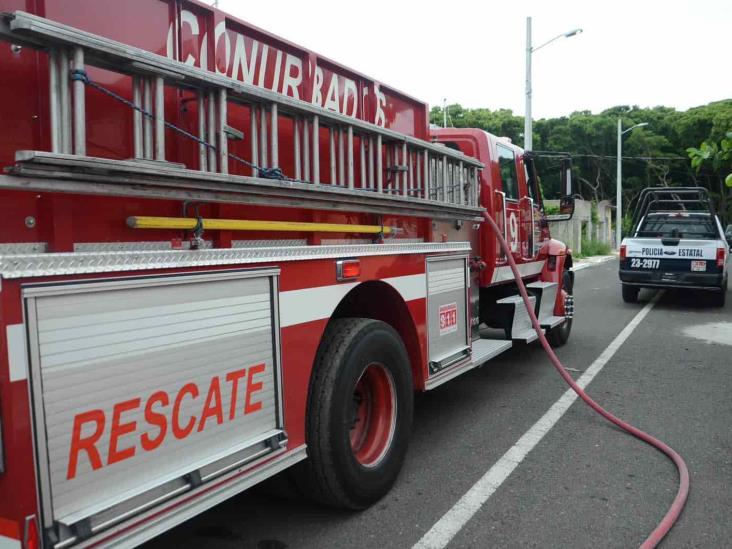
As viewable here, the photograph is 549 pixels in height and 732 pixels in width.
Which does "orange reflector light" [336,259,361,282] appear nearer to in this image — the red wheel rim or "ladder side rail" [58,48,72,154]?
the red wheel rim

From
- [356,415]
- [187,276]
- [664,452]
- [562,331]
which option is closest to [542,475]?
[664,452]

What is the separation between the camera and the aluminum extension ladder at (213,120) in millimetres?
2086

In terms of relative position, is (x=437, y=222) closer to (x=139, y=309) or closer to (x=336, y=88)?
(x=336, y=88)

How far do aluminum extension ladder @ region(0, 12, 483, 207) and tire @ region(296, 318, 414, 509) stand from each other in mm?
866

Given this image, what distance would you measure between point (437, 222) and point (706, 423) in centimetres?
277

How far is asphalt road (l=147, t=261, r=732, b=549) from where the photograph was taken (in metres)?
3.31

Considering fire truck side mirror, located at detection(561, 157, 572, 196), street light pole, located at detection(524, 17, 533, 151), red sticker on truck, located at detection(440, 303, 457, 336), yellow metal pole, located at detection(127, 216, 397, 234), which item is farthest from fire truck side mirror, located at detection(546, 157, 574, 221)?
street light pole, located at detection(524, 17, 533, 151)

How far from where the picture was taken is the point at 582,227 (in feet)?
Answer: 109

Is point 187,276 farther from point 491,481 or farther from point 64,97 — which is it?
point 491,481

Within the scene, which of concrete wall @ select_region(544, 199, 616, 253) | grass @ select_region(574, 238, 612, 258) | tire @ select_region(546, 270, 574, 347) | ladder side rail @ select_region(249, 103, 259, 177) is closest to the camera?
ladder side rail @ select_region(249, 103, 259, 177)

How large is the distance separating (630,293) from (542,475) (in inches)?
394

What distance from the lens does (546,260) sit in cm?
782

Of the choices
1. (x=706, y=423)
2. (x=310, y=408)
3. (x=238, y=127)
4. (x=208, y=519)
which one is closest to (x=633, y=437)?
(x=706, y=423)

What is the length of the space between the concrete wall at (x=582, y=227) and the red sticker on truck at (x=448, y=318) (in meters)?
21.5
